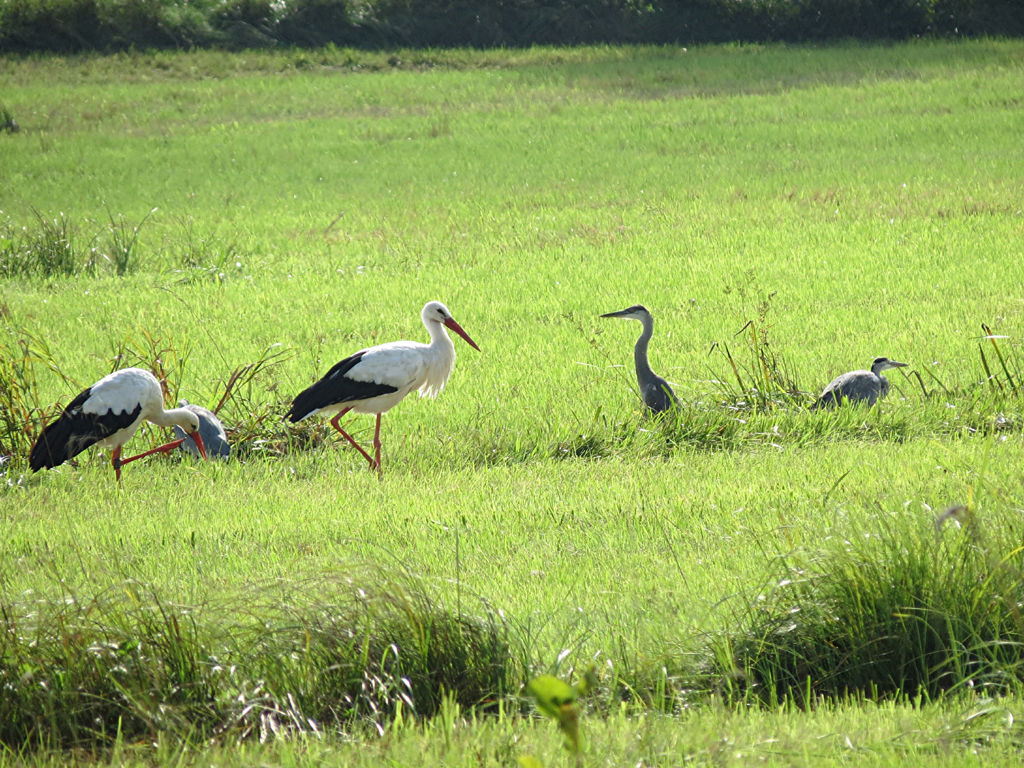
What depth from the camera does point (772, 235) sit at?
14.2 m

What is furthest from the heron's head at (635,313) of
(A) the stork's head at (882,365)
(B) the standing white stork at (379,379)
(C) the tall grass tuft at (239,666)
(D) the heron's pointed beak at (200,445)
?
(C) the tall grass tuft at (239,666)

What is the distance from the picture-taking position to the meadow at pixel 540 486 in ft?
12.0

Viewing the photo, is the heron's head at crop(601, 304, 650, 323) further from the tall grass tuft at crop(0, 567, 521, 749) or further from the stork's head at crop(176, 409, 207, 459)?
the tall grass tuft at crop(0, 567, 521, 749)

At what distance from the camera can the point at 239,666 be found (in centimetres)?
383

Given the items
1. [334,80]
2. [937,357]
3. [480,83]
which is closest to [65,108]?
[334,80]

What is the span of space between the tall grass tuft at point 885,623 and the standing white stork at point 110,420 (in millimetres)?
4293

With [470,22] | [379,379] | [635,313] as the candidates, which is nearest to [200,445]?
[379,379]

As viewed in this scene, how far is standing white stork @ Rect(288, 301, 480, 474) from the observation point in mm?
7051

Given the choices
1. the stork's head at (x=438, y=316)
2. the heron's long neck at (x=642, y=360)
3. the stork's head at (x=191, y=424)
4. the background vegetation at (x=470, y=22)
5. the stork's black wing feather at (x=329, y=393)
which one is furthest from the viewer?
the background vegetation at (x=470, y=22)

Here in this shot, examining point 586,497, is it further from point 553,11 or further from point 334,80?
point 553,11

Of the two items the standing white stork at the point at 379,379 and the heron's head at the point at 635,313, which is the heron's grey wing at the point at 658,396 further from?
the standing white stork at the point at 379,379

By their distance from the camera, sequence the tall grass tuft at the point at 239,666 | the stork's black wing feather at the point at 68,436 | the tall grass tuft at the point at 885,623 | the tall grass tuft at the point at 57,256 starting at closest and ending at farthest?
the tall grass tuft at the point at 239,666
the tall grass tuft at the point at 885,623
the stork's black wing feather at the point at 68,436
the tall grass tuft at the point at 57,256

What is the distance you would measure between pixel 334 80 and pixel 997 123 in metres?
18.9

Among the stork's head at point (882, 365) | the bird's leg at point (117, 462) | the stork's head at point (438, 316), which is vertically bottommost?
the bird's leg at point (117, 462)
